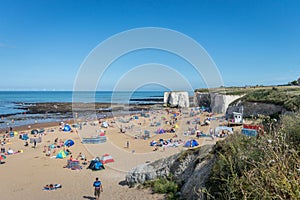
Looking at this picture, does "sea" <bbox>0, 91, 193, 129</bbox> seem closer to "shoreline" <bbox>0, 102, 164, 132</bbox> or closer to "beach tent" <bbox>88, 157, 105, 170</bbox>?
"shoreline" <bbox>0, 102, 164, 132</bbox>

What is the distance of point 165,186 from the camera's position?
8.62 metres

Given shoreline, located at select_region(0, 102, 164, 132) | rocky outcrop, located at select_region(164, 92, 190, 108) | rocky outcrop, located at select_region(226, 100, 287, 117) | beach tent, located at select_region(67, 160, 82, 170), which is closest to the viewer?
beach tent, located at select_region(67, 160, 82, 170)

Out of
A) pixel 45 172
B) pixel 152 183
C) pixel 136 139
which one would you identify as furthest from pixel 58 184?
pixel 136 139

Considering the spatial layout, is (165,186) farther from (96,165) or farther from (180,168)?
(96,165)

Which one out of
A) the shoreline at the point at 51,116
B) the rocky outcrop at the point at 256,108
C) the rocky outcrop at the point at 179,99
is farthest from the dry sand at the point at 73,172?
the rocky outcrop at the point at 179,99

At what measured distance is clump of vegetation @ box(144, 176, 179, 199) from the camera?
795 centimetres

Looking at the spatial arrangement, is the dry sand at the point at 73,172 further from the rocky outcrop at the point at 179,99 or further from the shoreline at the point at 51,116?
the rocky outcrop at the point at 179,99

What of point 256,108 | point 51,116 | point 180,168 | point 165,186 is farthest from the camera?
point 51,116

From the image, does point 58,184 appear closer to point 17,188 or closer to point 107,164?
point 17,188

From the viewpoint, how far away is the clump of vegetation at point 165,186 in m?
7.95

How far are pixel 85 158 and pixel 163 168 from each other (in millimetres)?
8415

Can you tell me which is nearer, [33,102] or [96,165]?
[96,165]


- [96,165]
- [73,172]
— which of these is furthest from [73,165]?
[96,165]

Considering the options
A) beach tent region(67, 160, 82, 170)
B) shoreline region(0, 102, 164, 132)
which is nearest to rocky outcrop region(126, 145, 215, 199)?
beach tent region(67, 160, 82, 170)
